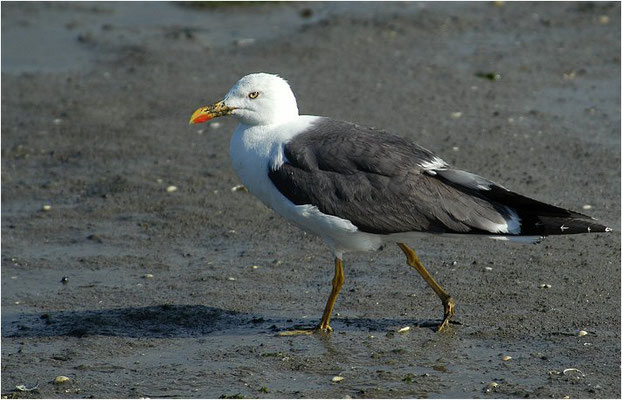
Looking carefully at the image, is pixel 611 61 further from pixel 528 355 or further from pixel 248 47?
pixel 528 355

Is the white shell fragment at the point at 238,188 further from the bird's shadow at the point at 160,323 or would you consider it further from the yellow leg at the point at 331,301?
the yellow leg at the point at 331,301

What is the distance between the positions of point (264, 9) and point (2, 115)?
4.42 m

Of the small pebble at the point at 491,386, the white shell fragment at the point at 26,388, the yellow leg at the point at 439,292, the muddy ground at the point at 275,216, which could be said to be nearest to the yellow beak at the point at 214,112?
the muddy ground at the point at 275,216

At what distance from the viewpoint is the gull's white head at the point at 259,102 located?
7219 millimetres

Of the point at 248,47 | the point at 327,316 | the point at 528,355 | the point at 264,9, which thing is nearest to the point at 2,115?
the point at 248,47

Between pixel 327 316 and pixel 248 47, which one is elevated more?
pixel 248 47

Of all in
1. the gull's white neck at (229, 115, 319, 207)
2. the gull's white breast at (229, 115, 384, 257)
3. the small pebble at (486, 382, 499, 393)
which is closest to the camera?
the small pebble at (486, 382, 499, 393)

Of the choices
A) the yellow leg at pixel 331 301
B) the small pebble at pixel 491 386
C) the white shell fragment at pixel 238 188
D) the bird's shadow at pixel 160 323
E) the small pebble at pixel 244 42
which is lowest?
the bird's shadow at pixel 160 323

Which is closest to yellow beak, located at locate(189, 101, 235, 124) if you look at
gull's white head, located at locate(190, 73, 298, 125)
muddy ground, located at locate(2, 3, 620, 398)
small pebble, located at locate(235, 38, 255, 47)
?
gull's white head, located at locate(190, 73, 298, 125)

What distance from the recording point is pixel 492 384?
6121 mm

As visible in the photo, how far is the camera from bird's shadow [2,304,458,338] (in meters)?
7.13

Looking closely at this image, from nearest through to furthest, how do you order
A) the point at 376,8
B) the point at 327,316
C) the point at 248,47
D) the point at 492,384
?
the point at 492,384 → the point at 327,316 → the point at 248,47 → the point at 376,8

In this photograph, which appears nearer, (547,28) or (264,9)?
(547,28)

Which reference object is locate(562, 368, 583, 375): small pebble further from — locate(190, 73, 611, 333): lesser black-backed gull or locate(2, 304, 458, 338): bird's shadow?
locate(2, 304, 458, 338): bird's shadow
